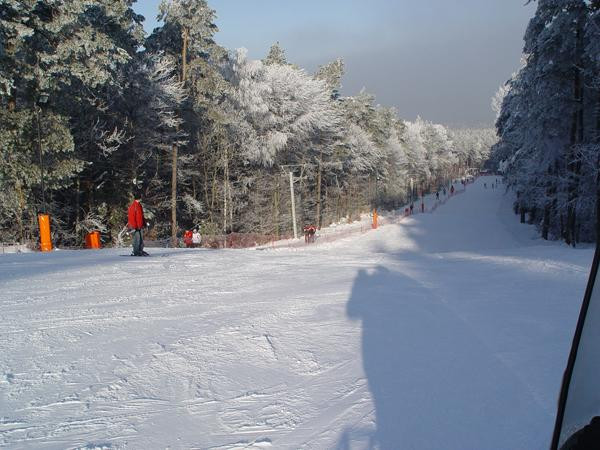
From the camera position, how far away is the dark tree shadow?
3463mm

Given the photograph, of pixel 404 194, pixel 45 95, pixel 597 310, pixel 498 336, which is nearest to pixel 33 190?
pixel 45 95

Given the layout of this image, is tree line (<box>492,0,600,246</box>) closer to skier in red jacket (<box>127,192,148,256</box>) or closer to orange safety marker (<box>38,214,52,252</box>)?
skier in red jacket (<box>127,192,148,256</box>)

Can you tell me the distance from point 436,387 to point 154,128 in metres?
25.0

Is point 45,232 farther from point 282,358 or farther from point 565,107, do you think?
point 565,107

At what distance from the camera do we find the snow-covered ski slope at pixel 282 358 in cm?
360

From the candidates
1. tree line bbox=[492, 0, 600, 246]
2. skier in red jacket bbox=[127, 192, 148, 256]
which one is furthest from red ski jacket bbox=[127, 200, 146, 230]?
tree line bbox=[492, 0, 600, 246]

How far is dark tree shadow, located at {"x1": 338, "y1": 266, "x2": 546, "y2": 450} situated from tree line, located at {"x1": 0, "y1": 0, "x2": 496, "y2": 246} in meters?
14.6

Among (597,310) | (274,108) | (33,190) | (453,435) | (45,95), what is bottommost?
(453,435)

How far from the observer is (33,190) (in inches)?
733

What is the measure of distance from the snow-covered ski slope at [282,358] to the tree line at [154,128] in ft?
31.8

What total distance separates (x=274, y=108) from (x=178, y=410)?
113ft

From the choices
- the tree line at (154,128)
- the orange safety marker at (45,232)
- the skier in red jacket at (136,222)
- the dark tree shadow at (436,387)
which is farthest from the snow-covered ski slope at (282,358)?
the tree line at (154,128)

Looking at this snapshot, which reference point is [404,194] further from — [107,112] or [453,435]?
[453,435]

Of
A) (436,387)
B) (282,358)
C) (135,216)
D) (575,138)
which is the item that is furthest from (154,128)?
(436,387)
